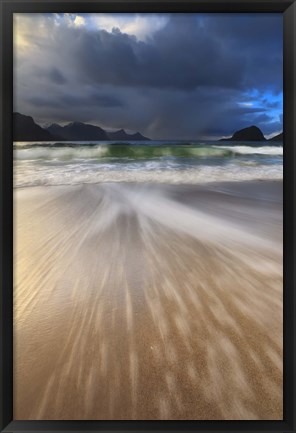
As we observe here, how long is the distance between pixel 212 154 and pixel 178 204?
1.90 feet

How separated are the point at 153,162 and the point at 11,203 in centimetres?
146

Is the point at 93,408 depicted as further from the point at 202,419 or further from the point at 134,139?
the point at 134,139

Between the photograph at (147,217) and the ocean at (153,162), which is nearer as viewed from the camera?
the photograph at (147,217)

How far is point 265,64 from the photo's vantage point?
1.68 metres

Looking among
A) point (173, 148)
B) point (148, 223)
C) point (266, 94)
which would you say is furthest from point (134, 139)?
point (266, 94)

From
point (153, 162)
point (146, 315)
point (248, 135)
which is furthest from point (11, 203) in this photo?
point (248, 135)

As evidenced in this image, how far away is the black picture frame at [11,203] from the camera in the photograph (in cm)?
82

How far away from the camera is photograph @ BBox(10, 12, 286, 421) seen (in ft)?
3.01

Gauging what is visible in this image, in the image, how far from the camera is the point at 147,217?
166cm

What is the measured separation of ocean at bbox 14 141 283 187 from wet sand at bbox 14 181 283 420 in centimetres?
32

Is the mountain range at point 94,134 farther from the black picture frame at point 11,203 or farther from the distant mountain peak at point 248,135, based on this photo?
the black picture frame at point 11,203

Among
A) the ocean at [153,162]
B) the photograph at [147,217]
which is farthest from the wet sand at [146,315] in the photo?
the ocean at [153,162]

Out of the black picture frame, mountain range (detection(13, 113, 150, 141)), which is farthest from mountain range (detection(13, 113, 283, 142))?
the black picture frame

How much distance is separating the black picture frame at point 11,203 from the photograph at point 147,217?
37 millimetres
